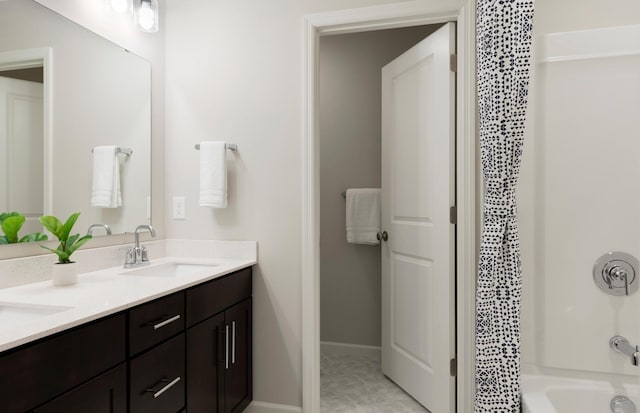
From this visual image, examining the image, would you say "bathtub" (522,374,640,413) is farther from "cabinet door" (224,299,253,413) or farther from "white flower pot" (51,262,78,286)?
"white flower pot" (51,262,78,286)

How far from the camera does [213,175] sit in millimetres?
2061

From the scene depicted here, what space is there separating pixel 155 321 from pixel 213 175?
915 mm

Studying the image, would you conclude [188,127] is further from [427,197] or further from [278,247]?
[427,197]

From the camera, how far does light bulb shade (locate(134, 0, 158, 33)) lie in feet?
6.49

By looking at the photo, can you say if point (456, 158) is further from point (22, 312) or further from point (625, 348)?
point (22, 312)

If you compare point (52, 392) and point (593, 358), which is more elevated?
point (52, 392)

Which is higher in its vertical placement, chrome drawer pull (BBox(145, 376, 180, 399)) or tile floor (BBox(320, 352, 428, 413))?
chrome drawer pull (BBox(145, 376, 180, 399))

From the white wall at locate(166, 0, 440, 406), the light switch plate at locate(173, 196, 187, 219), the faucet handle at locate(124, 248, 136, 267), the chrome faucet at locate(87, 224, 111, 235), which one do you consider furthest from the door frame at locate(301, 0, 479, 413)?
the chrome faucet at locate(87, 224, 111, 235)

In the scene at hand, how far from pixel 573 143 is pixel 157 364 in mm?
1926

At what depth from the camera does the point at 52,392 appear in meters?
0.96

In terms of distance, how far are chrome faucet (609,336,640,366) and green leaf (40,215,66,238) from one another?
7.53 ft

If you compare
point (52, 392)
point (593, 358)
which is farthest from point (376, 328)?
point (52, 392)

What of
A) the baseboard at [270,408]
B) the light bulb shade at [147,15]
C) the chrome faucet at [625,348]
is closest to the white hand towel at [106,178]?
the light bulb shade at [147,15]

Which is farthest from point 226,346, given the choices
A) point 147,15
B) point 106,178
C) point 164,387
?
point 147,15
